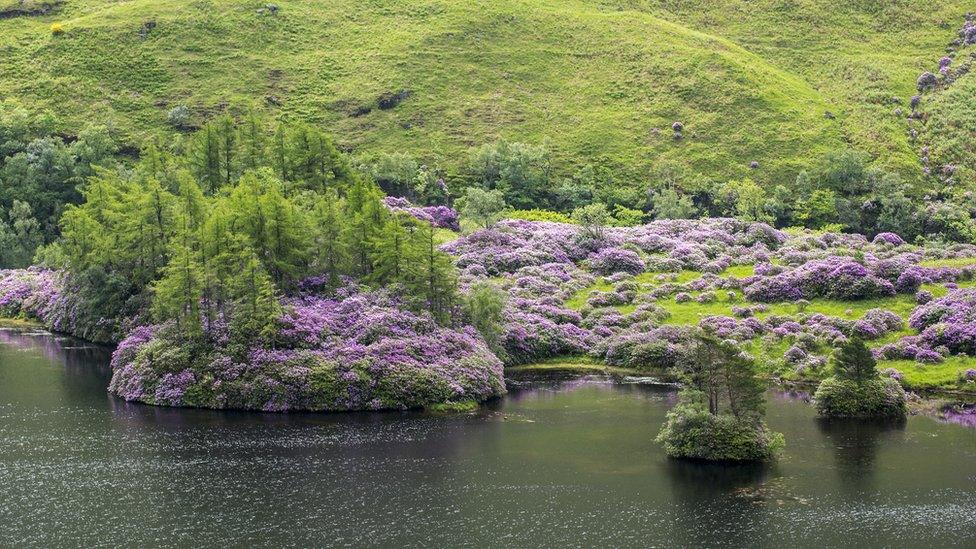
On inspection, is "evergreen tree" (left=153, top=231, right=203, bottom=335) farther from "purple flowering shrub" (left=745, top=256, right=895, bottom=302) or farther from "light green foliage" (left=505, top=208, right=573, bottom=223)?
"light green foliage" (left=505, top=208, right=573, bottom=223)

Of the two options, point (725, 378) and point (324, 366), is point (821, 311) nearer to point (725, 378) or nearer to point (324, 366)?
point (725, 378)

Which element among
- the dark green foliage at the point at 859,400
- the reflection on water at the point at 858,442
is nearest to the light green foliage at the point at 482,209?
the dark green foliage at the point at 859,400

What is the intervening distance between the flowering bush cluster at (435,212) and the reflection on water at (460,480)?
6424 cm

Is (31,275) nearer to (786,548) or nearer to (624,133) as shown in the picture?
(624,133)

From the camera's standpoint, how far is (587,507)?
66500mm

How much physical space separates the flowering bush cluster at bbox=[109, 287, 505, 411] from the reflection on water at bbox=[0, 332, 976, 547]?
2094 mm

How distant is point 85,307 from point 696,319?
64.6 meters

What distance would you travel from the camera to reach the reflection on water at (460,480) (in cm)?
6238

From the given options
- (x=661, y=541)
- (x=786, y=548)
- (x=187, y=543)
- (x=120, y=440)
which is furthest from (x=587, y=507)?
(x=120, y=440)

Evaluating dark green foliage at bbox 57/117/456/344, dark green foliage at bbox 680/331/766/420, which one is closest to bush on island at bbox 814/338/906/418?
dark green foliage at bbox 680/331/766/420

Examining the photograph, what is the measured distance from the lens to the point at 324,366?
300ft

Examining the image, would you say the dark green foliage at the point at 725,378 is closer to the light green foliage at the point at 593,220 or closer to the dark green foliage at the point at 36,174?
the light green foliage at the point at 593,220

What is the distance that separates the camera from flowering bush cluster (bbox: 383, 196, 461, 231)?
154 m

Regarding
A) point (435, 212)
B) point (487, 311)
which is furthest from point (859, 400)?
point (435, 212)
